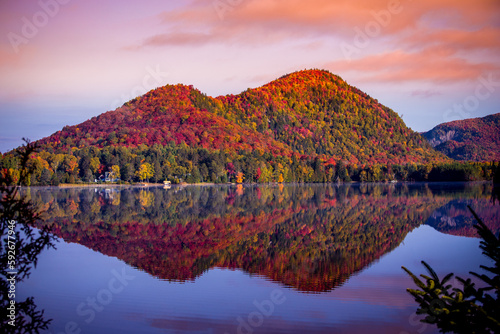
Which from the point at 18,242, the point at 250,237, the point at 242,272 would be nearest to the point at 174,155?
the point at 250,237

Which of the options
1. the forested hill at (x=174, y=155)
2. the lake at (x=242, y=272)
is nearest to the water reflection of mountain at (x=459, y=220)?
the lake at (x=242, y=272)

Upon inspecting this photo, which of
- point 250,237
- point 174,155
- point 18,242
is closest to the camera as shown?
point 18,242

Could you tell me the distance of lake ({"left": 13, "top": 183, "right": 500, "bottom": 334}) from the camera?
10.7m

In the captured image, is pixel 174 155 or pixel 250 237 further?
pixel 174 155

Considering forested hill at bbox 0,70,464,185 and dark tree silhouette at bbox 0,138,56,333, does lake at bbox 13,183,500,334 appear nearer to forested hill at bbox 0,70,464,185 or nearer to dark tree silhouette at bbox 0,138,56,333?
dark tree silhouette at bbox 0,138,56,333

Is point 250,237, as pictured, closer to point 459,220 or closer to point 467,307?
point 459,220

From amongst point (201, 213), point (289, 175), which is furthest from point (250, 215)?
point (289, 175)

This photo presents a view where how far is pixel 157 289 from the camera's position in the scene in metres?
13.3

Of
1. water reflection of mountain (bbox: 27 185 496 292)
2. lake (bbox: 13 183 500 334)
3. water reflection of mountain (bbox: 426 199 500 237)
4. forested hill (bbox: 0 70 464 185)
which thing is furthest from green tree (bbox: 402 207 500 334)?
forested hill (bbox: 0 70 464 185)

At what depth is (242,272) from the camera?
612 inches

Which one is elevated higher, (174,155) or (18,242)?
(174,155)

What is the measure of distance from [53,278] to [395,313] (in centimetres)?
1077

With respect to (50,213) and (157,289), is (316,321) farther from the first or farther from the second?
(50,213)

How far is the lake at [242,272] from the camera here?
35.0ft
